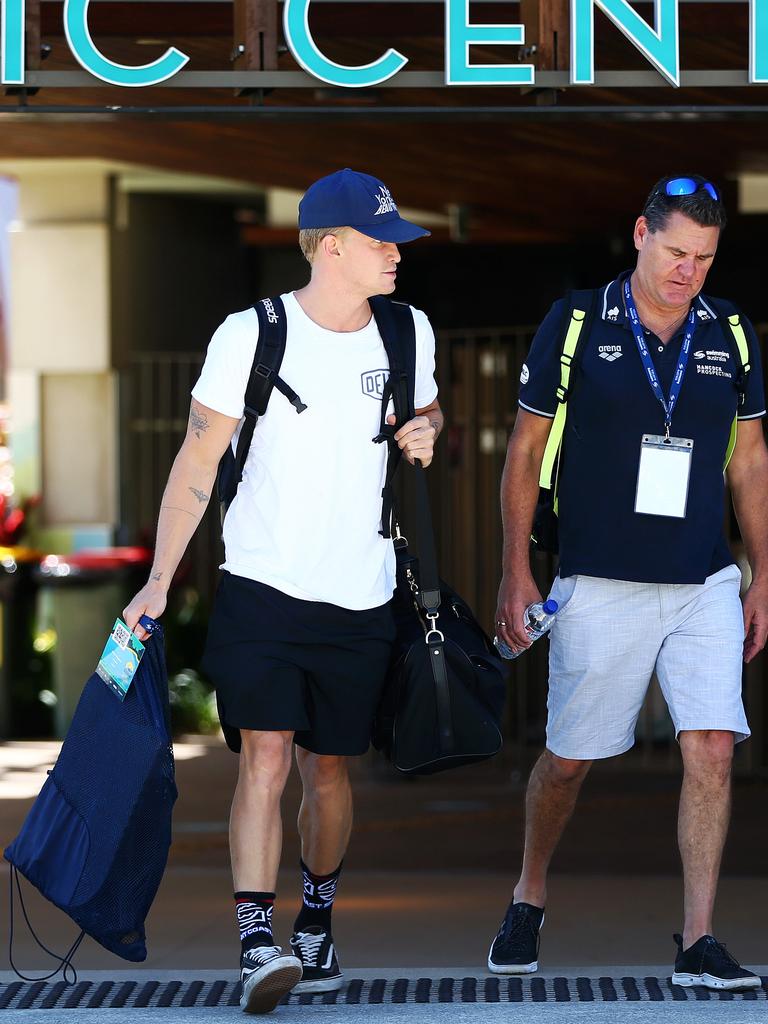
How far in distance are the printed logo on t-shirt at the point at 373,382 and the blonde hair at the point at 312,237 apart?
32 centimetres

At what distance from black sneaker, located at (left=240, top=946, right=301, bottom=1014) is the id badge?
4.50 ft

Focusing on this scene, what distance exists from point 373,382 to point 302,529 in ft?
1.24

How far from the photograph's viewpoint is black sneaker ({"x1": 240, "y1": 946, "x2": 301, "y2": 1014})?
4.05 m

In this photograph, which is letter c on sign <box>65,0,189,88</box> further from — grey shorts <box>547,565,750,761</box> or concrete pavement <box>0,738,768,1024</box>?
concrete pavement <box>0,738,768,1024</box>

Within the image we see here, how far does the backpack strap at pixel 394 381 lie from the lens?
4.35m

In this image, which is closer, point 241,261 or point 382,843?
point 382,843

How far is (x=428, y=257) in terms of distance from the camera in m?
11.5

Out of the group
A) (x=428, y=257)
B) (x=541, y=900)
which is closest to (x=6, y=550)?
(x=428, y=257)

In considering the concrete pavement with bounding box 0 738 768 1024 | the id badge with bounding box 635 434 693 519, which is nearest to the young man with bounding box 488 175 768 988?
the id badge with bounding box 635 434 693 519

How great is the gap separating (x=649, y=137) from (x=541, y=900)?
14.1 ft

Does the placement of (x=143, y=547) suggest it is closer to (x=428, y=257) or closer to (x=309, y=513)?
(x=428, y=257)

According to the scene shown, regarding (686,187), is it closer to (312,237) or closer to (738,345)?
(738,345)

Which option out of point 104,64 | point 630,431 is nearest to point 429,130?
point 104,64

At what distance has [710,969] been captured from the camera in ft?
14.1
